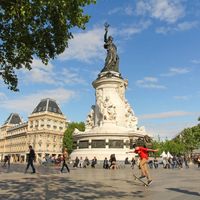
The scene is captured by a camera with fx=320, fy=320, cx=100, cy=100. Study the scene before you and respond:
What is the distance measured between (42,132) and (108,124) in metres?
69.7

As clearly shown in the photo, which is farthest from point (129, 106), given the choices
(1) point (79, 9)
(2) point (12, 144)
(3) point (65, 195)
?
(2) point (12, 144)

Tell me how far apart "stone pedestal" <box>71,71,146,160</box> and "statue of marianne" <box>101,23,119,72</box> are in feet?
4.61

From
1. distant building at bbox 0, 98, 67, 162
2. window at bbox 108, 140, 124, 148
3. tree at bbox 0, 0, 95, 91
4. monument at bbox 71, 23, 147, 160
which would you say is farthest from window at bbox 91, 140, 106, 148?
distant building at bbox 0, 98, 67, 162

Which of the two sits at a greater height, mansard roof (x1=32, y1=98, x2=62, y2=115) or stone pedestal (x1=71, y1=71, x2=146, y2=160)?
mansard roof (x1=32, y1=98, x2=62, y2=115)

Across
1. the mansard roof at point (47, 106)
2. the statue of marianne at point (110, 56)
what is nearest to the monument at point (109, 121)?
the statue of marianne at point (110, 56)

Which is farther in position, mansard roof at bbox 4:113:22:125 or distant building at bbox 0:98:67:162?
mansard roof at bbox 4:113:22:125

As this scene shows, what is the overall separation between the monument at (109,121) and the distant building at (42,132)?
63.7 meters

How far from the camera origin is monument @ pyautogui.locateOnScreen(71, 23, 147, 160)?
39.1 meters

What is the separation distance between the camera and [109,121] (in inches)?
1631

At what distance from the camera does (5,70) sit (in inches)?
729

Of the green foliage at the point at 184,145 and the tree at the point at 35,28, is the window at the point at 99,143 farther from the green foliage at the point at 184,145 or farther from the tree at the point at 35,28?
the green foliage at the point at 184,145

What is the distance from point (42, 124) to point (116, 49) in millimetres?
65722

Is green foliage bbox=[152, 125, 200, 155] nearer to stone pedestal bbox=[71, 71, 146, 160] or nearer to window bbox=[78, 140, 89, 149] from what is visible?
stone pedestal bbox=[71, 71, 146, 160]

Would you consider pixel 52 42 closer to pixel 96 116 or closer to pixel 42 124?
pixel 96 116
